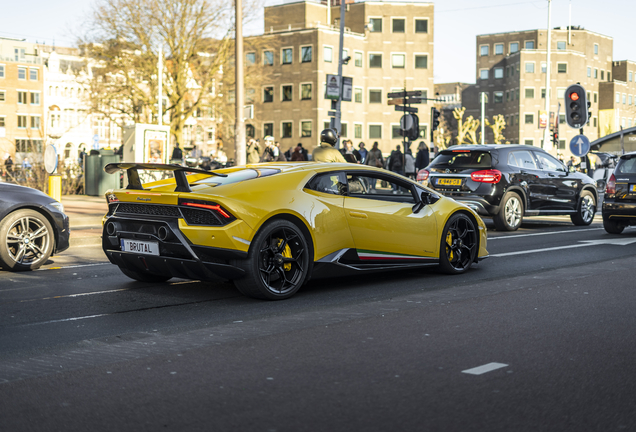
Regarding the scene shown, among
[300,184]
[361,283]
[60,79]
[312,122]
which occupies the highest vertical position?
[60,79]

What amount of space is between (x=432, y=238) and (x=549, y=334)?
118 inches

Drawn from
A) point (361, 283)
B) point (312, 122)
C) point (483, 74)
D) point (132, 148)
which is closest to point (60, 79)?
point (312, 122)

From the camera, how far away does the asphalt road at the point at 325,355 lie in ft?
12.6

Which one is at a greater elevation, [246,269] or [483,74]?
[483,74]

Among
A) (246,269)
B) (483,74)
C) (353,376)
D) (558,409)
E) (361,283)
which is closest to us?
(558,409)

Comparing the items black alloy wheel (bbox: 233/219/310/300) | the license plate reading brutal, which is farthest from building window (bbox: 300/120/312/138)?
black alloy wheel (bbox: 233/219/310/300)

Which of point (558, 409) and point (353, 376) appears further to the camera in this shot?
point (353, 376)

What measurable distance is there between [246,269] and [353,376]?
8.16 ft

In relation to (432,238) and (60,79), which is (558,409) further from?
(60,79)

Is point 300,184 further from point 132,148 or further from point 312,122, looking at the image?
point 312,122

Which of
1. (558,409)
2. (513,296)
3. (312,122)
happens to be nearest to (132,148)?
(513,296)

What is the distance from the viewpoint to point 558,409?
394 centimetres

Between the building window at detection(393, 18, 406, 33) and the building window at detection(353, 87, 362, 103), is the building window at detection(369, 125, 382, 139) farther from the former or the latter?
the building window at detection(393, 18, 406, 33)

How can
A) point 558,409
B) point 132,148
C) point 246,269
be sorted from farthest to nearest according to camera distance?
1. point 132,148
2. point 246,269
3. point 558,409
